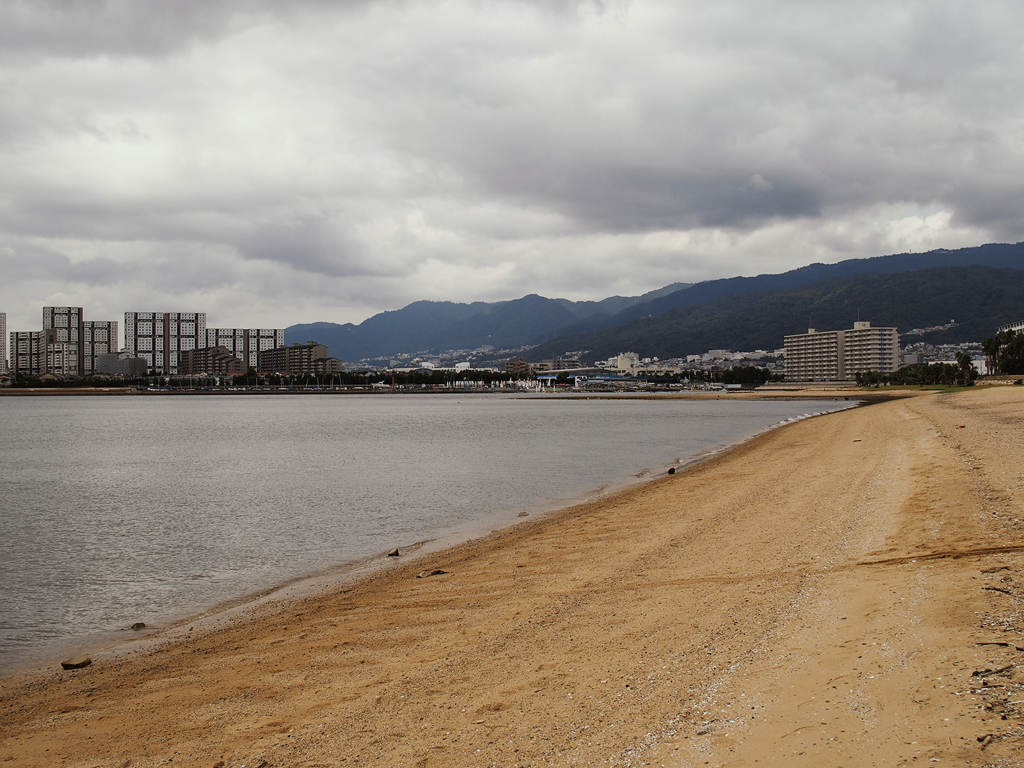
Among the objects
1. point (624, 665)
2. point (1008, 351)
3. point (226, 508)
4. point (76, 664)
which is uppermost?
point (1008, 351)

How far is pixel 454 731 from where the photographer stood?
17.6 feet

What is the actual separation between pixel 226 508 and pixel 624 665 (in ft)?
64.3

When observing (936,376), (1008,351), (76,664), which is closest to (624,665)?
(76,664)

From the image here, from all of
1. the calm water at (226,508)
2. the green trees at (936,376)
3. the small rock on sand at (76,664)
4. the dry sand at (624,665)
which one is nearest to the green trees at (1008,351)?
the green trees at (936,376)

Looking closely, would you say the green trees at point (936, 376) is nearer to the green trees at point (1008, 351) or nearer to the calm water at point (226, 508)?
the green trees at point (1008, 351)

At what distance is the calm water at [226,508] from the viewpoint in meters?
12.3

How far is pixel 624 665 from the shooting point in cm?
626

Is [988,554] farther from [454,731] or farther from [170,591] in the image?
[170,591]

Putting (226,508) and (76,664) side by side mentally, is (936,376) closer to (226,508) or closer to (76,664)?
(226,508)

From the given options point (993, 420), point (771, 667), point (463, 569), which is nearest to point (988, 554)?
point (771, 667)

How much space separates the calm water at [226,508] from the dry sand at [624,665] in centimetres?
316

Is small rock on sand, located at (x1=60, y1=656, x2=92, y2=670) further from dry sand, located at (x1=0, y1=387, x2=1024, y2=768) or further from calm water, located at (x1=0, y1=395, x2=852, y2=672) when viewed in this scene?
calm water, located at (x1=0, y1=395, x2=852, y2=672)

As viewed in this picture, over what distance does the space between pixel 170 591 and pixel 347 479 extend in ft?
53.6

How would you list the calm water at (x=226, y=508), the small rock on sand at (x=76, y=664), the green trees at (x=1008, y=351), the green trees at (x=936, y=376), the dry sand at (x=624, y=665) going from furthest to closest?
the green trees at (x=936, y=376) → the green trees at (x=1008, y=351) → the calm water at (x=226, y=508) → the small rock on sand at (x=76, y=664) → the dry sand at (x=624, y=665)
